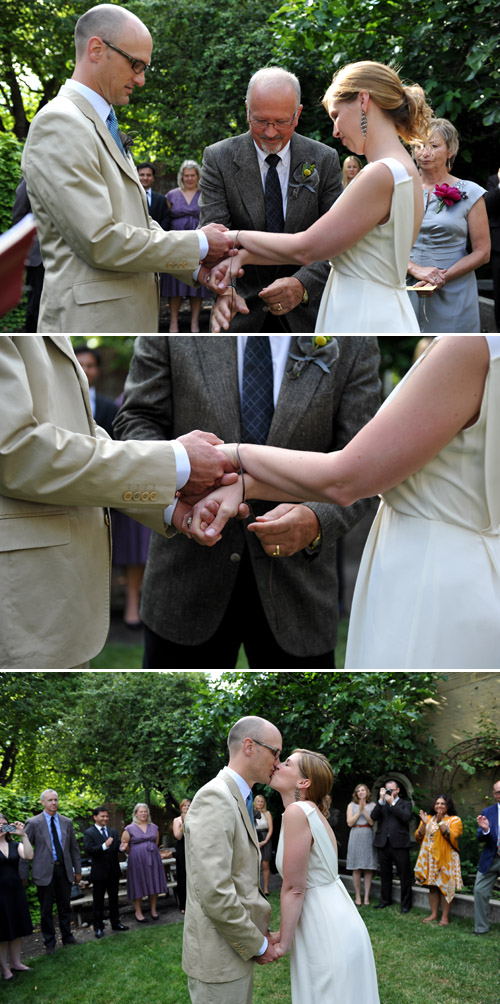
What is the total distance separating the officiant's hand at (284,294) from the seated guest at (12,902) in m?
3.47

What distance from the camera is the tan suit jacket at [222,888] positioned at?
142 inches

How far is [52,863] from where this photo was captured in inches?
215

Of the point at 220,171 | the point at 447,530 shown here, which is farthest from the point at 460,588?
the point at 220,171

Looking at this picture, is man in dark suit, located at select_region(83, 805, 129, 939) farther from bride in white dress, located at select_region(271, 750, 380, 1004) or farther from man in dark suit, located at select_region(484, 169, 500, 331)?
man in dark suit, located at select_region(484, 169, 500, 331)

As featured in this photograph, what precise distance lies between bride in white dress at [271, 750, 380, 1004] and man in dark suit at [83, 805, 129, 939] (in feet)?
5.79

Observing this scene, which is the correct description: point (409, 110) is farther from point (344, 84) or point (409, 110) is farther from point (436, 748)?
point (436, 748)

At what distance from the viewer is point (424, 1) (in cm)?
815

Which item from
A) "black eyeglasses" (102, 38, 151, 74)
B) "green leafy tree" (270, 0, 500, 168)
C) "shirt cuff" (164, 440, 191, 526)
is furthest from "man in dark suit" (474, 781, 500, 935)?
"green leafy tree" (270, 0, 500, 168)

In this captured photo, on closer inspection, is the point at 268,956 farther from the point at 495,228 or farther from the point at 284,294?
the point at 495,228

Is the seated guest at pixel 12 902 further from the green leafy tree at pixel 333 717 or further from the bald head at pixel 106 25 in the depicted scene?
the bald head at pixel 106 25

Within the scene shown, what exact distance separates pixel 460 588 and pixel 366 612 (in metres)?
0.32

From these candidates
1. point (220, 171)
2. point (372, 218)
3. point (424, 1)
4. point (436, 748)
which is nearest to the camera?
point (372, 218)

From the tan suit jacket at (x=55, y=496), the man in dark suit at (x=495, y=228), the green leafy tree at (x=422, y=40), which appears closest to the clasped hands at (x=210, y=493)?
the tan suit jacket at (x=55, y=496)

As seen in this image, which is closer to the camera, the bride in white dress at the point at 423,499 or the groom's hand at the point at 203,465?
the bride in white dress at the point at 423,499
